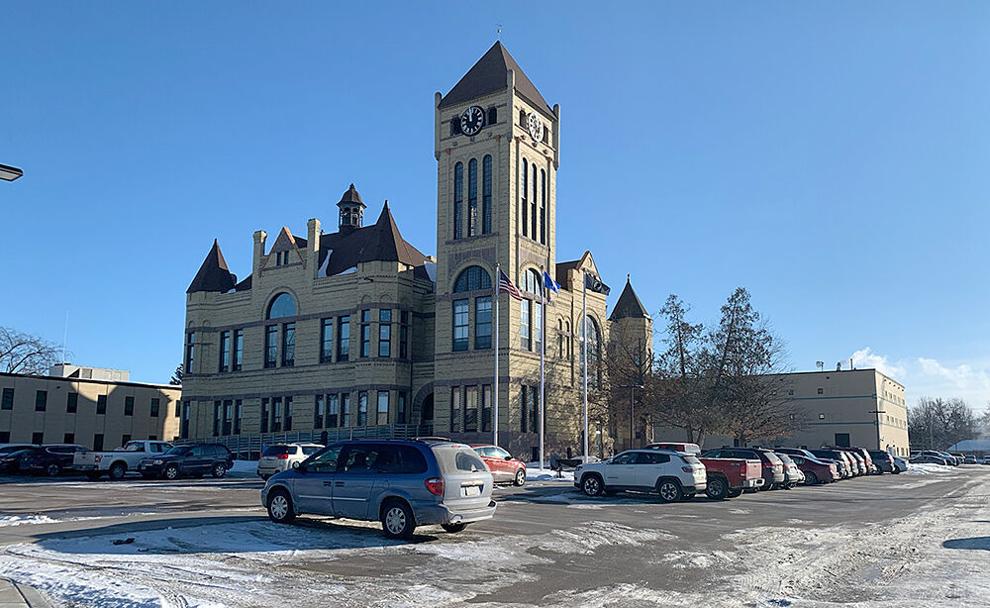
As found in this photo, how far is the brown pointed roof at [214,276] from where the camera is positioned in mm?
61969

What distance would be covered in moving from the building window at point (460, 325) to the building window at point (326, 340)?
9073 millimetres

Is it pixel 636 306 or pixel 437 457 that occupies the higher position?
pixel 636 306

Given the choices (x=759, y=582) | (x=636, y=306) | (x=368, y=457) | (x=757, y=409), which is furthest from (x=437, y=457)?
(x=636, y=306)

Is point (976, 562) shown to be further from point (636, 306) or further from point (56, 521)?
point (636, 306)

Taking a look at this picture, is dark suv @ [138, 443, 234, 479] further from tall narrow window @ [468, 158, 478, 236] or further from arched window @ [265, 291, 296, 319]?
tall narrow window @ [468, 158, 478, 236]

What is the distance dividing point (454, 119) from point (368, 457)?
40.0 meters

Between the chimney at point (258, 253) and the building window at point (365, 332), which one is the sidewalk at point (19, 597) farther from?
the chimney at point (258, 253)

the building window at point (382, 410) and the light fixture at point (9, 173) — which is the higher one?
the light fixture at point (9, 173)

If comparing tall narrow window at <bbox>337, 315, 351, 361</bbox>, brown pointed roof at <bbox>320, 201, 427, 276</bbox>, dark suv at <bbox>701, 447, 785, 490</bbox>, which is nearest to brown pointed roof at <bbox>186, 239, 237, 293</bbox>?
brown pointed roof at <bbox>320, 201, 427, 276</bbox>

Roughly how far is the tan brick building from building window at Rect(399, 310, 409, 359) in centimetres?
2515

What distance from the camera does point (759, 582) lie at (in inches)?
456

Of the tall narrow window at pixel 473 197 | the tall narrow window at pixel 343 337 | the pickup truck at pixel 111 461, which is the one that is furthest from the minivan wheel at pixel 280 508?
the tall narrow window at pixel 343 337

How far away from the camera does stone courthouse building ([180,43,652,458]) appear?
49.9 meters

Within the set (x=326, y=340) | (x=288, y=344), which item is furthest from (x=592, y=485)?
(x=288, y=344)
